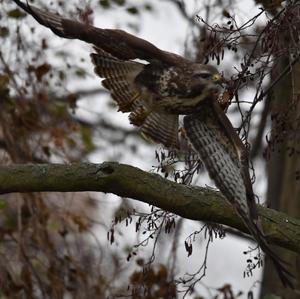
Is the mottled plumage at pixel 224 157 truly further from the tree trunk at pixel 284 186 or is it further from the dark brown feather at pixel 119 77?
the tree trunk at pixel 284 186

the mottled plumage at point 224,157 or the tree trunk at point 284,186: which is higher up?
the tree trunk at point 284,186

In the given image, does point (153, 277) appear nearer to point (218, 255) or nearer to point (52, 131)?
point (52, 131)

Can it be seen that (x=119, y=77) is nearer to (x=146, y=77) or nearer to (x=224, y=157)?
(x=146, y=77)

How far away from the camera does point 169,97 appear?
17.9 ft

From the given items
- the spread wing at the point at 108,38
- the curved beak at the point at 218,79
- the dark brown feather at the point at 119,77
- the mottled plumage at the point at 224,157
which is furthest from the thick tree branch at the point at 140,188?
the dark brown feather at the point at 119,77

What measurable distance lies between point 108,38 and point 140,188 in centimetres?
99

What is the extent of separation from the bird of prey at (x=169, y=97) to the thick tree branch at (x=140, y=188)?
12 centimetres

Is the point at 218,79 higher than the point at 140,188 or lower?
higher

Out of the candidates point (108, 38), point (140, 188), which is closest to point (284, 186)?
point (108, 38)

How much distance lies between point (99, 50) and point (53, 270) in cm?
194

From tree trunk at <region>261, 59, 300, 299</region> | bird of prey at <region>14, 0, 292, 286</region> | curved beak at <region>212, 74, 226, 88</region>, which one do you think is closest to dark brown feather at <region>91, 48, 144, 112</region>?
bird of prey at <region>14, 0, 292, 286</region>

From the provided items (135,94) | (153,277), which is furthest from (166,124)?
(153,277)

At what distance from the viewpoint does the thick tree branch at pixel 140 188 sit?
4445 millimetres

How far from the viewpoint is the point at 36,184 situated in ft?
14.6
